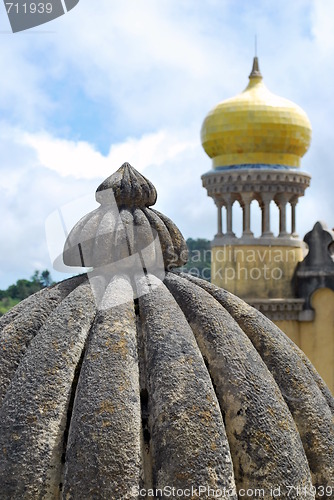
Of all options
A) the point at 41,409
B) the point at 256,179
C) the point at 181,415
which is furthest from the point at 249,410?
the point at 256,179

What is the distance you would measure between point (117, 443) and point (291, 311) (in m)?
17.7

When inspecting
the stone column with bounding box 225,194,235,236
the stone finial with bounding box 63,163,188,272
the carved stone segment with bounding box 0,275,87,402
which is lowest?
the carved stone segment with bounding box 0,275,87,402

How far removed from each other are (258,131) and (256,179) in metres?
1.22

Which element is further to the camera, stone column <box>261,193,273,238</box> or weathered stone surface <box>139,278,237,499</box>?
stone column <box>261,193,273,238</box>

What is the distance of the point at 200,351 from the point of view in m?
4.80

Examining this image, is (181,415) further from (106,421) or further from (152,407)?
(106,421)

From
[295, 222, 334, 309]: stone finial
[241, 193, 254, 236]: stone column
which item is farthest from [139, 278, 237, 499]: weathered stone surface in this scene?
[241, 193, 254, 236]: stone column

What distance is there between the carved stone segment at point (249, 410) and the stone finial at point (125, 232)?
0.53 m

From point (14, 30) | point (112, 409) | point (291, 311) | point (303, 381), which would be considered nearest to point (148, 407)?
point (112, 409)

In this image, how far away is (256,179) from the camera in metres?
21.3

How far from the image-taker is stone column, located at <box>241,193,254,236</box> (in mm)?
21516

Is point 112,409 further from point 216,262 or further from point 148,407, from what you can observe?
point 216,262

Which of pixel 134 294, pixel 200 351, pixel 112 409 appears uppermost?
pixel 134 294

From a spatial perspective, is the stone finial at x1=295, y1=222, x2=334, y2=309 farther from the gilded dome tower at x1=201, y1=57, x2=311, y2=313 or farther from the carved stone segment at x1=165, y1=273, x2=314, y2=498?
the carved stone segment at x1=165, y1=273, x2=314, y2=498
